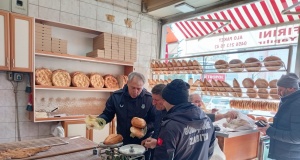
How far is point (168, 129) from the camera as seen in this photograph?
122cm

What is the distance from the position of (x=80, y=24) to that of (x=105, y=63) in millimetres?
747

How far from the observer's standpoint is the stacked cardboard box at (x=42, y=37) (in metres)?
2.71

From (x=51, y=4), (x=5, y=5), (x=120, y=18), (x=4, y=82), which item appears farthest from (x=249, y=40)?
(x=4, y=82)

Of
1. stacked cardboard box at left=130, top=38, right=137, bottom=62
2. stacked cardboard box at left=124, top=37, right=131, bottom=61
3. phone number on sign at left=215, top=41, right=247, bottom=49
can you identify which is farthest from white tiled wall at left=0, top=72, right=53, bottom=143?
phone number on sign at left=215, top=41, right=247, bottom=49

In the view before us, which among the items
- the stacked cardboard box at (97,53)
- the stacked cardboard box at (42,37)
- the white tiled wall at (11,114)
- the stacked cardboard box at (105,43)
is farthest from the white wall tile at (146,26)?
the white tiled wall at (11,114)

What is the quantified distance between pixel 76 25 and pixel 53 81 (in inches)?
37.1

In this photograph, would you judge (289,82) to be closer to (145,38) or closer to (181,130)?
(181,130)

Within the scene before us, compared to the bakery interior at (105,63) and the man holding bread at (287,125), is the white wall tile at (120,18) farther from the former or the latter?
the man holding bread at (287,125)

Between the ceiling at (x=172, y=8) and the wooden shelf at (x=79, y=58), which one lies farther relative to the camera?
the ceiling at (x=172, y=8)

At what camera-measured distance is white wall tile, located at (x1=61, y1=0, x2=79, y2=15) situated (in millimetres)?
3154

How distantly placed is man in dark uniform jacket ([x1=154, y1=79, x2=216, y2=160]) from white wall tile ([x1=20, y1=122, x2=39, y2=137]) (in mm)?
2370

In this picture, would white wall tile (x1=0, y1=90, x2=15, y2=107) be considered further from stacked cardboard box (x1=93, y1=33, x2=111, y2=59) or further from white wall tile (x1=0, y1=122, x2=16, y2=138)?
stacked cardboard box (x1=93, y1=33, x2=111, y2=59)

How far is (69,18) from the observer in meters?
3.22

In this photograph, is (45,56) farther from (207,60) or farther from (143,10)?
(207,60)
